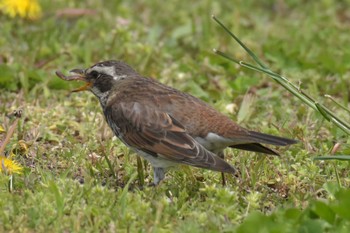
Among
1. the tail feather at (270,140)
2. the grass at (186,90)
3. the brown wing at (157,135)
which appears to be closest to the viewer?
the grass at (186,90)

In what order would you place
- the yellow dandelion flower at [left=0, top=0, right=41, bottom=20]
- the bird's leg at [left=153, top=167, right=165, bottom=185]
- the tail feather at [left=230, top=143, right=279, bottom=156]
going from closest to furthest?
the tail feather at [left=230, top=143, right=279, bottom=156], the bird's leg at [left=153, top=167, right=165, bottom=185], the yellow dandelion flower at [left=0, top=0, right=41, bottom=20]

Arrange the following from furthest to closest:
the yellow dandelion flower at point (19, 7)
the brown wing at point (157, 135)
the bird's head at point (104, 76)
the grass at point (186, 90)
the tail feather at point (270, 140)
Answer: the yellow dandelion flower at point (19, 7)
the bird's head at point (104, 76)
the brown wing at point (157, 135)
the tail feather at point (270, 140)
the grass at point (186, 90)

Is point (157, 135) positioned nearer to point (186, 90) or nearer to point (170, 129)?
point (170, 129)

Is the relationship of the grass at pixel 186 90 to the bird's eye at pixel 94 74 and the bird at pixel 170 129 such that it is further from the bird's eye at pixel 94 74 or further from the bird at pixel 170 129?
the bird's eye at pixel 94 74

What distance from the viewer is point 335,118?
6488 mm

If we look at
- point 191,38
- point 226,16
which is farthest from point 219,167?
point 226,16

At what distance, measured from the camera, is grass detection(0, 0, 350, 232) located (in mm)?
5957

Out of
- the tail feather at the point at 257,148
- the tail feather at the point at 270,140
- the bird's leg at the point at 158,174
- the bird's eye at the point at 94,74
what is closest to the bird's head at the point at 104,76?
the bird's eye at the point at 94,74

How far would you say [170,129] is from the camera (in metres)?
6.79

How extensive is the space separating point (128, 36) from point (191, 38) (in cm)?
124

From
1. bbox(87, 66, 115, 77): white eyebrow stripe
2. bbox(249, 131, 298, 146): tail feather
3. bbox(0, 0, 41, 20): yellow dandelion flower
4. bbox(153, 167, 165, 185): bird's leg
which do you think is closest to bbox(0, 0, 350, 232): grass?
bbox(153, 167, 165, 185): bird's leg

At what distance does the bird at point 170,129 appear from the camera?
6.58 m

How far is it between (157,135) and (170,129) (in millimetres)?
111

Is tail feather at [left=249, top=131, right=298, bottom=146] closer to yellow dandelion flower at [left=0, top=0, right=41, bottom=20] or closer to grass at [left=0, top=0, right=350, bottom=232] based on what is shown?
grass at [left=0, top=0, right=350, bottom=232]
